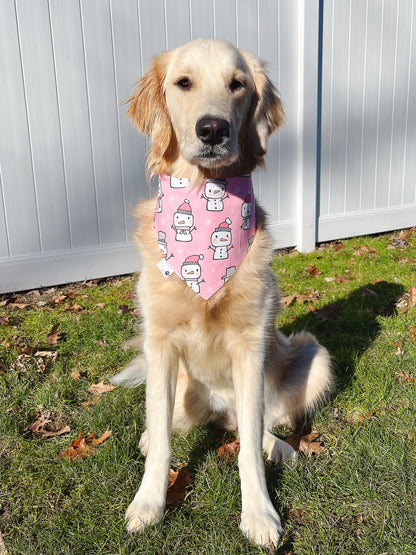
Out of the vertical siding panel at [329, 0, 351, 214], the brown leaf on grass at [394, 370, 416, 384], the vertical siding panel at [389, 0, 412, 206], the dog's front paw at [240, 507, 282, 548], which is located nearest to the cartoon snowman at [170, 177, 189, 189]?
the dog's front paw at [240, 507, 282, 548]

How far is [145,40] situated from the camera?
14.4 feet

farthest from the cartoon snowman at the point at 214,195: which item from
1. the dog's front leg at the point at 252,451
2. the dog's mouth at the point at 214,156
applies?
the dog's front leg at the point at 252,451

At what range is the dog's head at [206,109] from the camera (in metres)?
1.78

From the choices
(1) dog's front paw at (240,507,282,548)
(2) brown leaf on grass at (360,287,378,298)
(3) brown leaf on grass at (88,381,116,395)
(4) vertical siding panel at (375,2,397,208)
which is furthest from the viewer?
(4) vertical siding panel at (375,2,397,208)

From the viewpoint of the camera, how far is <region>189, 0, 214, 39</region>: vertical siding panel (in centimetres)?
453

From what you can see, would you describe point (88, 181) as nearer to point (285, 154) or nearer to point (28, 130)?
point (28, 130)

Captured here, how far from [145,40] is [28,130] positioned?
Answer: 1364 millimetres

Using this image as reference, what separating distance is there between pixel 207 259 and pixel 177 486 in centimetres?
95

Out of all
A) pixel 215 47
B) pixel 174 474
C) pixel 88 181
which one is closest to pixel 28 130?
pixel 88 181

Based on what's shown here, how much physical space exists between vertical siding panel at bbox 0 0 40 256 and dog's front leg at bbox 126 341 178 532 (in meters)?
2.84

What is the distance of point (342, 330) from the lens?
331cm

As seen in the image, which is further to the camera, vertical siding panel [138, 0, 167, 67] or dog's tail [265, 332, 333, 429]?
vertical siding panel [138, 0, 167, 67]

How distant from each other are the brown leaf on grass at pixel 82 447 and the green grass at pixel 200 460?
0.04 m

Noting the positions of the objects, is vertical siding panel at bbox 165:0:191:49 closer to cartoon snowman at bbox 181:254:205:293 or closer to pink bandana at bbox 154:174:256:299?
pink bandana at bbox 154:174:256:299
